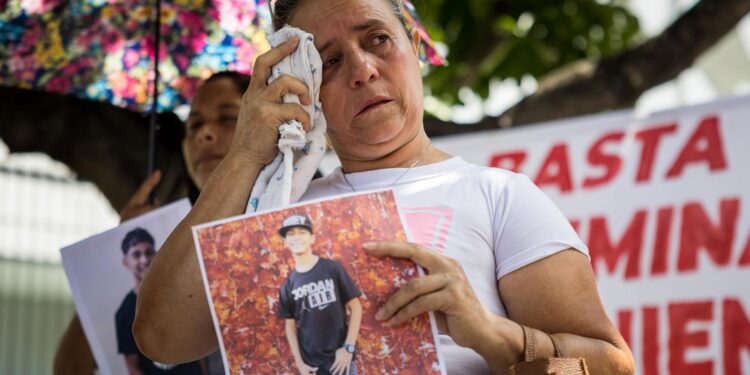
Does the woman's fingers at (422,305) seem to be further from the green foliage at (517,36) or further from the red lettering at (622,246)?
the green foliage at (517,36)

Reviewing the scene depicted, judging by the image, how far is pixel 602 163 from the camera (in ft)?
14.1

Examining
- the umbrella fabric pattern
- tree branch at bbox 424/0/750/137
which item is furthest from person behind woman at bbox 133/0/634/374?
tree branch at bbox 424/0/750/137

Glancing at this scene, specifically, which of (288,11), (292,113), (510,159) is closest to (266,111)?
(292,113)

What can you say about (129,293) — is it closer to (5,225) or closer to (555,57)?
(555,57)

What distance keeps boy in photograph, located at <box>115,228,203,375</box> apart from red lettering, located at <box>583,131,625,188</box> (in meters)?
2.24

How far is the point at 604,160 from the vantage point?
429 centimetres

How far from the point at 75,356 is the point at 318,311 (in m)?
1.93

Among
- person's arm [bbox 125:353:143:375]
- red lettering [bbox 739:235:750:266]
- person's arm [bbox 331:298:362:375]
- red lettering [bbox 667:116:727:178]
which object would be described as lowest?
person's arm [bbox 331:298:362:375]

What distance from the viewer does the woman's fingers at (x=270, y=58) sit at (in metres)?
1.79

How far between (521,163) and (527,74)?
2.34ft

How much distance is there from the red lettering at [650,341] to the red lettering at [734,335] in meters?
0.26

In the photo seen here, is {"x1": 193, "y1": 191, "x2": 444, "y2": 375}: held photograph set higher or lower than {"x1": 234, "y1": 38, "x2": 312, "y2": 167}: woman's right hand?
lower

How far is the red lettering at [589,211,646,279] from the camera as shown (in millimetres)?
4129

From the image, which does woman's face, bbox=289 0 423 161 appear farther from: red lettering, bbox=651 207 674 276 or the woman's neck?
red lettering, bbox=651 207 674 276
